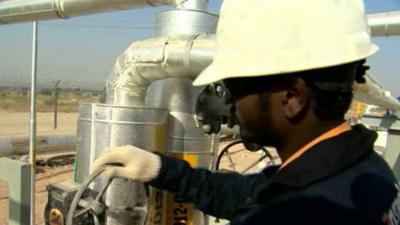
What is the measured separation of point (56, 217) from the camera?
181 cm

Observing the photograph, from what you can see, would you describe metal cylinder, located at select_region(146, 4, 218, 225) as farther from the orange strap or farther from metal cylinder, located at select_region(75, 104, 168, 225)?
the orange strap

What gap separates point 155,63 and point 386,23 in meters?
1.32

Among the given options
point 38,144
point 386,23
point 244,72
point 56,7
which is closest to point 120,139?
point 244,72

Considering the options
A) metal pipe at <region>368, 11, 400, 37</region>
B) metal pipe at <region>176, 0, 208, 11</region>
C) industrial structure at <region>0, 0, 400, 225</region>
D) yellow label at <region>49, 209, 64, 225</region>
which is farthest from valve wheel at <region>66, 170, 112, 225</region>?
metal pipe at <region>368, 11, 400, 37</region>

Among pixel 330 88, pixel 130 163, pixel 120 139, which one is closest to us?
pixel 330 88

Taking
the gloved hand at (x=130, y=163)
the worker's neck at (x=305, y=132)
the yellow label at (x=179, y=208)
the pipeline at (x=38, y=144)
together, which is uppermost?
the worker's neck at (x=305, y=132)

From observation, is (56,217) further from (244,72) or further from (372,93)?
(372,93)

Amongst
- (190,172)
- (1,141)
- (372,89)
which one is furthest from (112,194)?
(1,141)

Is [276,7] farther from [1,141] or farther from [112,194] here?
[1,141]

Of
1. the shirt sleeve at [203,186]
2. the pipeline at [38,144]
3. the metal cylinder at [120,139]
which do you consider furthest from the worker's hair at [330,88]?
the pipeline at [38,144]

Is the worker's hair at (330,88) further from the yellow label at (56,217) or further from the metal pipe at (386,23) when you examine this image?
the metal pipe at (386,23)

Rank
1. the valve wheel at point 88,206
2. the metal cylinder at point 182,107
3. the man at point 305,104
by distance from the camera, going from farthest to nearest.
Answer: the metal cylinder at point 182,107
the valve wheel at point 88,206
the man at point 305,104

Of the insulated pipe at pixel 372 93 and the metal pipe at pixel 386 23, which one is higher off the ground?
the metal pipe at pixel 386 23

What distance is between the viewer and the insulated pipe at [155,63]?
6.14ft
